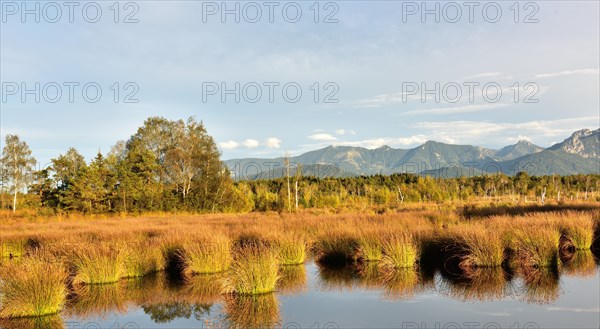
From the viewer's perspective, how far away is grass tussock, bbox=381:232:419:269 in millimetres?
13680

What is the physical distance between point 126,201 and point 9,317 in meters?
35.3

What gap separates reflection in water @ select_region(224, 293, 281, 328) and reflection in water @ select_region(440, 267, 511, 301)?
13.2 feet

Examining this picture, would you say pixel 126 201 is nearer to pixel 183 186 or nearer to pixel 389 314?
pixel 183 186

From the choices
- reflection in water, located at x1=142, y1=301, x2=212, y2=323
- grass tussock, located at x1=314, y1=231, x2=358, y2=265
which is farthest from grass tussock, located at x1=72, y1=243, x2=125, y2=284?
grass tussock, located at x1=314, y1=231, x2=358, y2=265

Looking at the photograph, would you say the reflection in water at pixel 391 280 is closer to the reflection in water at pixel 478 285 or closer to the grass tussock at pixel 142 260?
the reflection in water at pixel 478 285

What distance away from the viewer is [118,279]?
13461mm

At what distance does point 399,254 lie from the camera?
A: 44.8 feet

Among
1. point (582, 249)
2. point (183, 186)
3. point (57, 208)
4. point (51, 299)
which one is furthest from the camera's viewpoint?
point (183, 186)

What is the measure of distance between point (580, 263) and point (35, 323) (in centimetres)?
1391

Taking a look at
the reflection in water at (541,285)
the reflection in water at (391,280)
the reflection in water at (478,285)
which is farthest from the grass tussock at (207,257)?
the reflection in water at (541,285)

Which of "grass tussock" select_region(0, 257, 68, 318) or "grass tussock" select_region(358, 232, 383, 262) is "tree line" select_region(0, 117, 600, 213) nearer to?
"grass tussock" select_region(358, 232, 383, 262)

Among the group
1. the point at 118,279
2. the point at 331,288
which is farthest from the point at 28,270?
the point at 331,288

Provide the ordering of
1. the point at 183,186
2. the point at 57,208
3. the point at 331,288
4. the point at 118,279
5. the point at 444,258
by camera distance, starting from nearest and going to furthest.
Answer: the point at 331,288, the point at 118,279, the point at 444,258, the point at 57,208, the point at 183,186

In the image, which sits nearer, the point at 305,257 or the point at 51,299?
the point at 51,299
